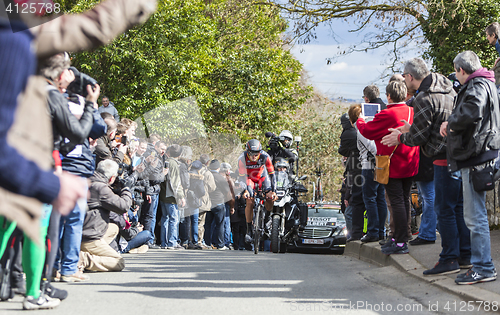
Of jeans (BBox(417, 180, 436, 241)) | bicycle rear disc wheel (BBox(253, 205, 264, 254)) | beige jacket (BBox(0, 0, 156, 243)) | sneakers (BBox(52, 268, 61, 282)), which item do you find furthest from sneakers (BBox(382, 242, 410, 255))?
beige jacket (BBox(0, 0, 156, 243))

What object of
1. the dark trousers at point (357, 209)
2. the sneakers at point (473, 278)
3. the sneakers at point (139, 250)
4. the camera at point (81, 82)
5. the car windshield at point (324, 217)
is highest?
the camera at point (81, 82)

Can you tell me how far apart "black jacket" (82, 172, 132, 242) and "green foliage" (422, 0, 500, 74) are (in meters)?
11.0

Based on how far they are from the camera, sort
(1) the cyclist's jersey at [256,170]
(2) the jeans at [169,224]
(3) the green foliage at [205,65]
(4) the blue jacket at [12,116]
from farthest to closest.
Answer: (3) the green foliage at [205,65] → (2) the jeans at [169,224] → (1) the cyclist's jersey at [256,170] → (4) the blue jacket at [12,116]

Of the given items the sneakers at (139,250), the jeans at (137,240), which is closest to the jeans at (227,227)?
the sneakers at (139,250)

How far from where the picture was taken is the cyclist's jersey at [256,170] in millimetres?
11500

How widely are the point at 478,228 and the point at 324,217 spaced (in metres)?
10.8

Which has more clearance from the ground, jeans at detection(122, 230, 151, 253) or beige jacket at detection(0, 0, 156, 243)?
beige jacket at detection(0, 0, 156, 243)

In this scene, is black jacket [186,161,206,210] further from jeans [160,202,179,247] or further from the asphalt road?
the asphalt road

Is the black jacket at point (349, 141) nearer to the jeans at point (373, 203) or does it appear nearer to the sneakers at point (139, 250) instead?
the jeans at point (373, 203)

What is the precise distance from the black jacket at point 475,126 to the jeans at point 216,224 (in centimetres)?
904

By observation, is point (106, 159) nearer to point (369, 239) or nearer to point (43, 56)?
point (369, 239)

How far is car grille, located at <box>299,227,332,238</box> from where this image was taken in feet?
49.6

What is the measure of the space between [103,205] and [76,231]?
1118mm

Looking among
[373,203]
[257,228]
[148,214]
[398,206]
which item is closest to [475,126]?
[398,206]
